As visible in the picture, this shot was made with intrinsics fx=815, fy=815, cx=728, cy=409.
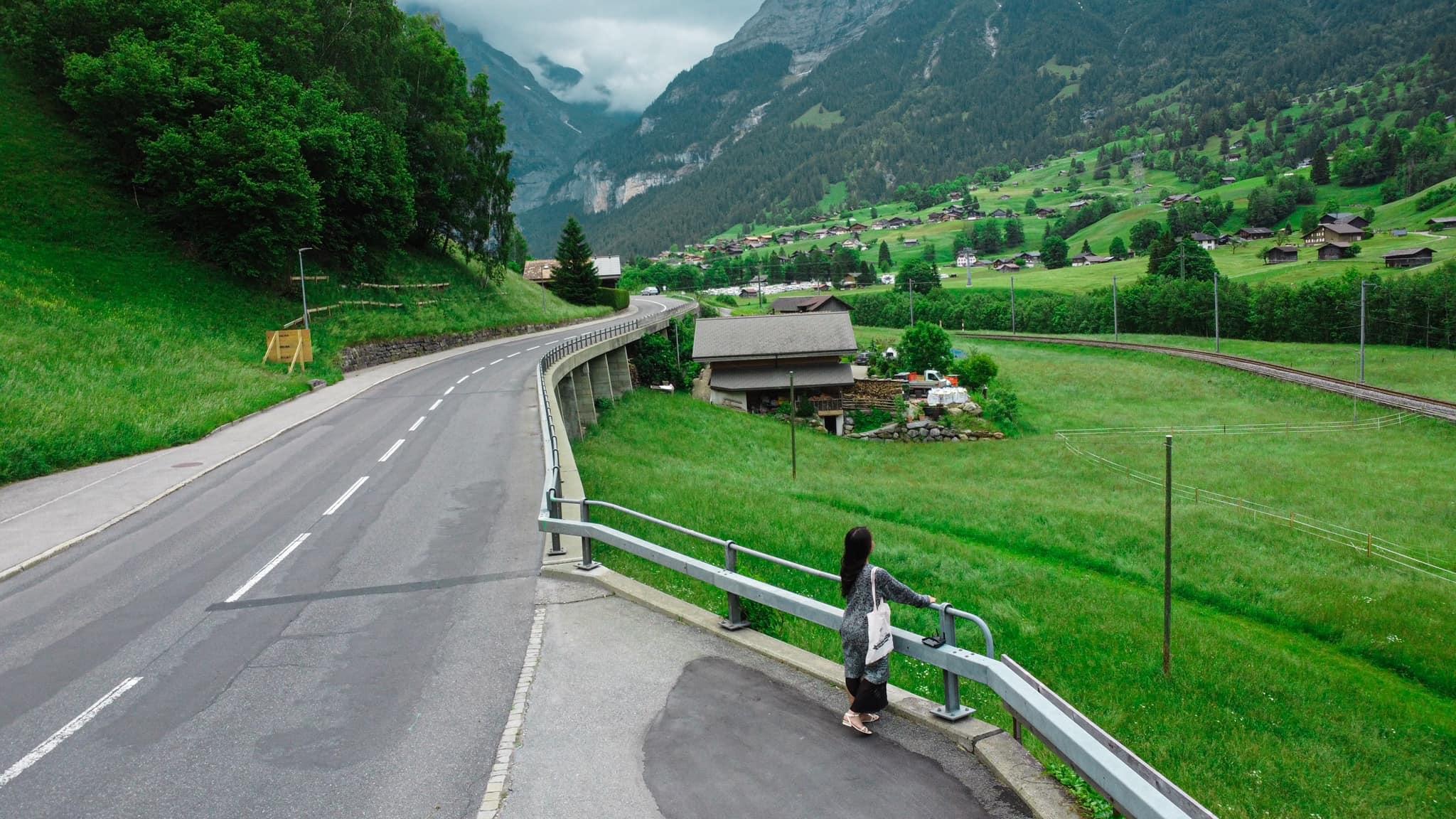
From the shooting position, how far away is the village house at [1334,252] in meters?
112

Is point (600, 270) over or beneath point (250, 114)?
beneath

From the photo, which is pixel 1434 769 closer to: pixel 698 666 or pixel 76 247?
pixel 698 666

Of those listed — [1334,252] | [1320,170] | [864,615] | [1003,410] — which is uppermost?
[1320,170]

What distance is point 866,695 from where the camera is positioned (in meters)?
6.56

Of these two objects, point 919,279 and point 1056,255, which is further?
point 1056,255

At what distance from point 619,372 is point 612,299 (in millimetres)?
45908

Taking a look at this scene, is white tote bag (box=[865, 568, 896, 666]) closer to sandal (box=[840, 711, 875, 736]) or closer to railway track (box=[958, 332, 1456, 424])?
sandal (box=[840, 711, 875, 736])

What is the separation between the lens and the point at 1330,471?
36.1 m

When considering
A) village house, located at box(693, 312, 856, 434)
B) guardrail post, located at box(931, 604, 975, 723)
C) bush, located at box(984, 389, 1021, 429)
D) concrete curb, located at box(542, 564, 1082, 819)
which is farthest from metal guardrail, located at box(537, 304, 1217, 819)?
bush, located at box(984, 389, 1021, 429)

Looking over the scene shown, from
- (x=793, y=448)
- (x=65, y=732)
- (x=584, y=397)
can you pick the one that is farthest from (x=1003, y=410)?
(x=65, y=732)

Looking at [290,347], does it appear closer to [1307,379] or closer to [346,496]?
[346,496]

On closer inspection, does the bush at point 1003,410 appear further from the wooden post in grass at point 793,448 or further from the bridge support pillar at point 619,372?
the bridge support pillar at point 619,372

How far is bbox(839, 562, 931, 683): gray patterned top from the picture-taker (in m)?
6.56

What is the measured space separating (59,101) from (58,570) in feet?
150
